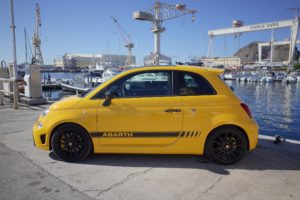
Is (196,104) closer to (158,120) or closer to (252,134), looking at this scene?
(158,120)

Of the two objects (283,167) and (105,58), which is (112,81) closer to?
(283,167)

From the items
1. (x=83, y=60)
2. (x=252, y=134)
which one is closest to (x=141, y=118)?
(x=252, y=134)

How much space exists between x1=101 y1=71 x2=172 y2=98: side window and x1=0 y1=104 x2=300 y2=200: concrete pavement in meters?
1.17

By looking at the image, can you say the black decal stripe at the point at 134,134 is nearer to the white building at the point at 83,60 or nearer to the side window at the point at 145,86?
the side window at the point at 145,86

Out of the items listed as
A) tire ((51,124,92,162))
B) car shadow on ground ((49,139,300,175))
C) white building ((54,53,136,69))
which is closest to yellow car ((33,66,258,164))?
tire ((51,124,92,162))

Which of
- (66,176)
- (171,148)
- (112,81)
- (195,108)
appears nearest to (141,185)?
(171,148)

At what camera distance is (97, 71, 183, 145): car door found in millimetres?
4078

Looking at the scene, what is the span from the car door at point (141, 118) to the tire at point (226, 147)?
59cm

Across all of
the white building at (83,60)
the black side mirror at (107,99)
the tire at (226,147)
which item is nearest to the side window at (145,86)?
the black side mirror at (107,99)

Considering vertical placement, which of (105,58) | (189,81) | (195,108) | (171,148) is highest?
(105,58)

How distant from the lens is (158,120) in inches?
161

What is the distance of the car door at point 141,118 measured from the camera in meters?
4.08

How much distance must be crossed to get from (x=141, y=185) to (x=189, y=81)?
72.1 inches

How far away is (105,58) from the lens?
515 ft
